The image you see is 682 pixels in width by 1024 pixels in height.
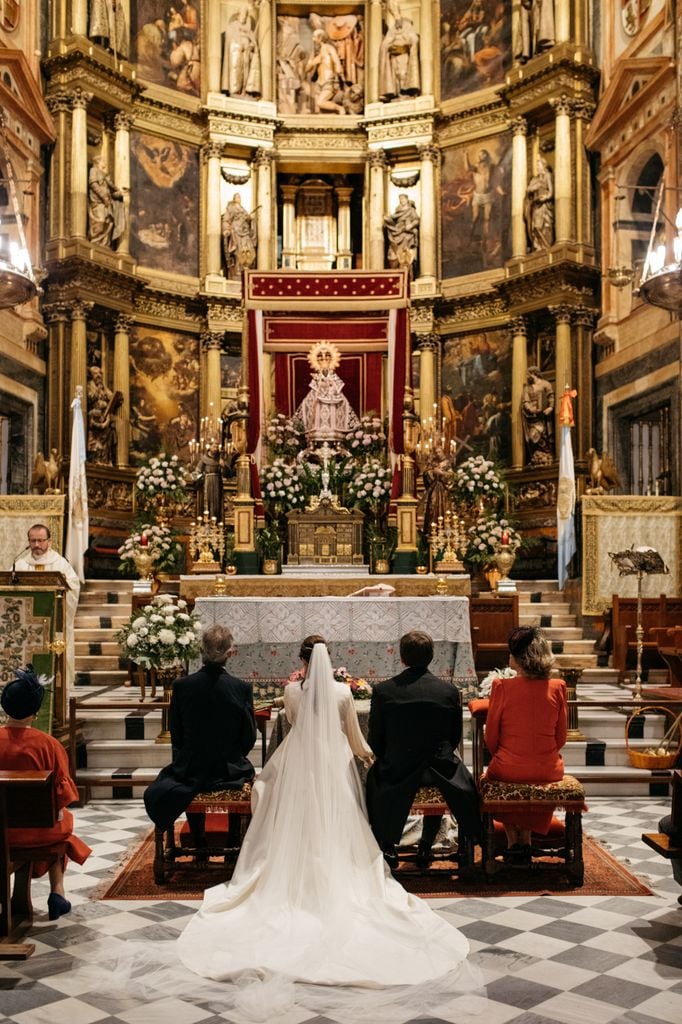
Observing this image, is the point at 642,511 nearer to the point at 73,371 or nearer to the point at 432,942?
the point at 73,371

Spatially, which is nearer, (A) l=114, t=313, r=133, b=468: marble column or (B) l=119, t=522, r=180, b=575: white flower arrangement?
(B) l=119, t=522, r=180, b=575: white flower arrangement

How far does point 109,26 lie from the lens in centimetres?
1856

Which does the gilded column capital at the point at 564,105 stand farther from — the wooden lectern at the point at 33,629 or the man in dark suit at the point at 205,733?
the man in dark suit at the point at 205,733

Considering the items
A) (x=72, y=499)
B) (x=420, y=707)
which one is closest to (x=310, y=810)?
(x=420, y=707)

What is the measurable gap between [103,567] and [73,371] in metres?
3.35

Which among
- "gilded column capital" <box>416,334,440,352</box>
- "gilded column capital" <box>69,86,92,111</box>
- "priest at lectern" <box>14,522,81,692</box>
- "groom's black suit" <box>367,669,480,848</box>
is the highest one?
"gilded column capital" <box>69,86,92,111</box>

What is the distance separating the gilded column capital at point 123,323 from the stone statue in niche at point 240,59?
5189 mm

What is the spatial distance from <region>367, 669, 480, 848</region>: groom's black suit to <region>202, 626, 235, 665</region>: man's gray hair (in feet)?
2.92

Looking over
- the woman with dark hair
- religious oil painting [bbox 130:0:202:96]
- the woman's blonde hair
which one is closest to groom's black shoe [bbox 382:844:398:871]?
the woman with dark hair

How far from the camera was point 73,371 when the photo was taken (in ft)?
57.5

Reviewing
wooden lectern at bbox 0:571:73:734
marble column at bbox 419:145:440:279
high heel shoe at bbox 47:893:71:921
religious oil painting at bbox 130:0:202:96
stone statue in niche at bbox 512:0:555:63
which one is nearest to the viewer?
high heel shoe at bbox 47:893:71:921

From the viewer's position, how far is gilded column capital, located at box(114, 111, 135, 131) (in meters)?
19.0

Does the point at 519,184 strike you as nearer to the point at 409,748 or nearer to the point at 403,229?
the point at 403,229

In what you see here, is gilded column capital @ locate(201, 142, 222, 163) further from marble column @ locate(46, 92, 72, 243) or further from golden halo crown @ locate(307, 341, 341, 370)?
golden halo crown @ locate(307, 341, 341, 370)
